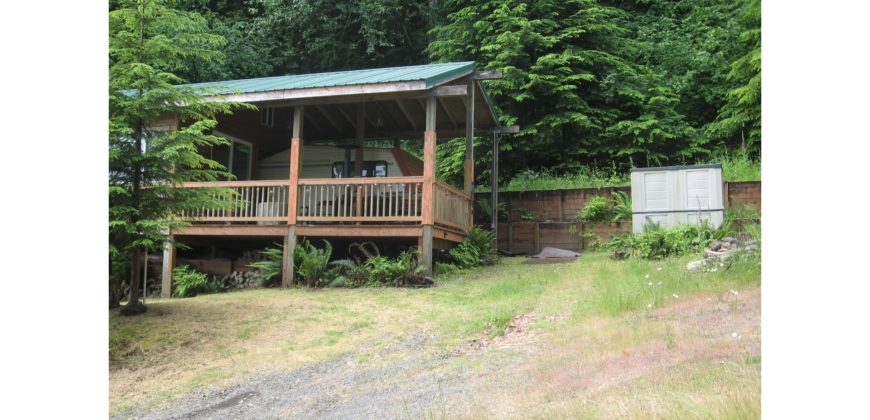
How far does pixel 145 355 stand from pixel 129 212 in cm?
197

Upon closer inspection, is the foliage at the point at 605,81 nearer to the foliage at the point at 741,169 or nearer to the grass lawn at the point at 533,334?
the foliage at the point at 741,169

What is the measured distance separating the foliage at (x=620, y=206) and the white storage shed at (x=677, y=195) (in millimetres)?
2264

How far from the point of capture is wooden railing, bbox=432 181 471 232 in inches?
499

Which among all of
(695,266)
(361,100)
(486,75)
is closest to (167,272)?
(361,100)

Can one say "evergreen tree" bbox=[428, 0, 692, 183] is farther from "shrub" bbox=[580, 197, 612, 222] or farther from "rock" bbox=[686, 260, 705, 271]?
"rock" bbox=[686, 260, 705, 271]

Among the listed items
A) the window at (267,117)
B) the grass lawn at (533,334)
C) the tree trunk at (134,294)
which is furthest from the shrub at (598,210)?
the tree trunk at (134,294)

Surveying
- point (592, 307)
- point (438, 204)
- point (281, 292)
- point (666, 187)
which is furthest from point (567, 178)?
point (592, 307)

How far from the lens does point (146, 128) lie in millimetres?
9523

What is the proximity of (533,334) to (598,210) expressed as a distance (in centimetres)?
951

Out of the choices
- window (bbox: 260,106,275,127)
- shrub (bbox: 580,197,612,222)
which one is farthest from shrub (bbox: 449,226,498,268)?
window (bbox: 260,106,275,127)

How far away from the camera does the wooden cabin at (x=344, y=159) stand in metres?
12.3

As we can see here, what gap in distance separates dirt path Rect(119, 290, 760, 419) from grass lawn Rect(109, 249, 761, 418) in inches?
1.2
